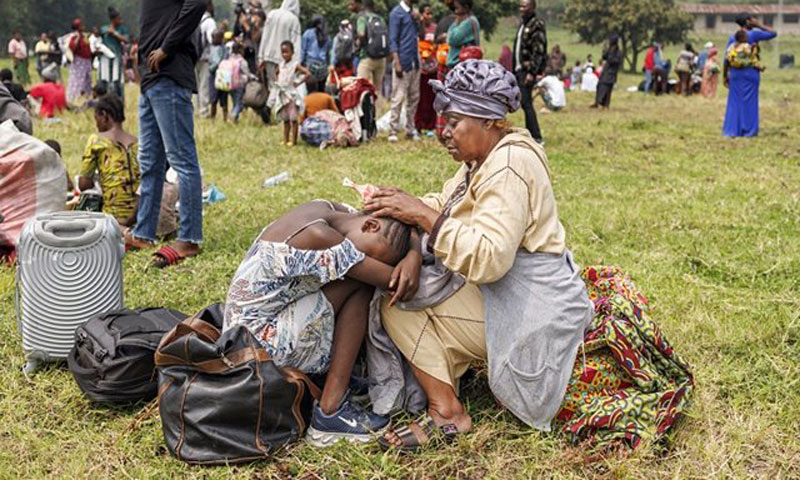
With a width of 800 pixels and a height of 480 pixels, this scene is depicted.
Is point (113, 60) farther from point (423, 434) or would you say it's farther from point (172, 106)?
point (423, 434)

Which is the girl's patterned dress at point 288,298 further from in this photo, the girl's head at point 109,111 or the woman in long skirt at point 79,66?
the woman in long skirt at point 79,66

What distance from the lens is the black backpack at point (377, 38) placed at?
11.0 meters

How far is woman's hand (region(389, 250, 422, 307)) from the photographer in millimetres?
3000

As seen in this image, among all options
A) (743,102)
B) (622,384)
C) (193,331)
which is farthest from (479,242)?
(743,102)

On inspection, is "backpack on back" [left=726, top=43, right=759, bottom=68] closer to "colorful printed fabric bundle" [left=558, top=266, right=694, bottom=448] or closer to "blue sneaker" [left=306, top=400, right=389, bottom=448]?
"colorful printed fabric bundle" [left=558, top=266, right=694, bottom=448]

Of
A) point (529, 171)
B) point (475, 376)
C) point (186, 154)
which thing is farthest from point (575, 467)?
point (186, 154)

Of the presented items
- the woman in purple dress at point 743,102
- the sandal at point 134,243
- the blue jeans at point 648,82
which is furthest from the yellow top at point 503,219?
the blue jeans at point 648,82

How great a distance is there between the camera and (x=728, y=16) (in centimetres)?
6812

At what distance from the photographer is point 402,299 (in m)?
3.06

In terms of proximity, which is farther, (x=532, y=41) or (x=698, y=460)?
(x=532, y=41)

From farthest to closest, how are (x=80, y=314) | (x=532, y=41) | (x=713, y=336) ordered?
1. (x=532, y=41)
2. (x=713, y=336)
3. (x=80, y=314)

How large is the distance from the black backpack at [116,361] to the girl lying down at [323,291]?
524 mm

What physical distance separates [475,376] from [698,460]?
3.18ft

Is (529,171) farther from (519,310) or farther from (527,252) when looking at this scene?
(519,310)
